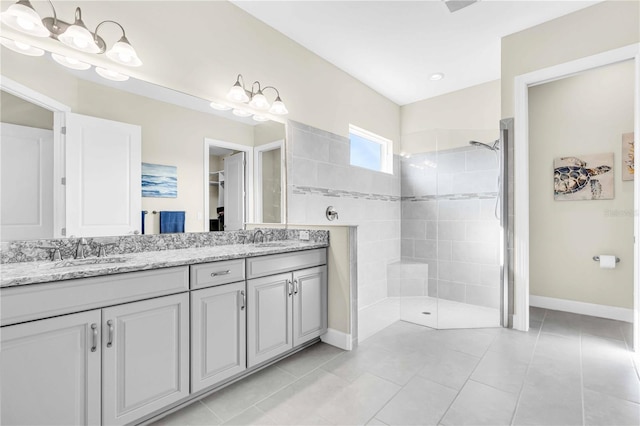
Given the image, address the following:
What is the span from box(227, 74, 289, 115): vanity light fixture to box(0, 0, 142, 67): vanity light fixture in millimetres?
688

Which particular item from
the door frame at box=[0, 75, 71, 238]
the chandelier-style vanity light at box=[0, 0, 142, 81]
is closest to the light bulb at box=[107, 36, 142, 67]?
the chandelier-style vanity light at box=[0, 0, 142, 81]

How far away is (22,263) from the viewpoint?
1.52m

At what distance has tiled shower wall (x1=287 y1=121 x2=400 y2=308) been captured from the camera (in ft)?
9.55

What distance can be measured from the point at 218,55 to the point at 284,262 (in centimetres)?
173

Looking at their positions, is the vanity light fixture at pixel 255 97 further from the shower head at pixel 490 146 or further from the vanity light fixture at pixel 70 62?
the shower head at pixel 490 146

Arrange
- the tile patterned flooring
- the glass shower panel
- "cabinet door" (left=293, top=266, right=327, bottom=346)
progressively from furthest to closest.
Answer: the glass shower panel < "cabinet door" (left=293, top=266, right=327, bottom=346) < the tile patterned flooring

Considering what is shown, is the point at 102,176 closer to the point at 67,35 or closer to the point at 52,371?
the point at 67,35

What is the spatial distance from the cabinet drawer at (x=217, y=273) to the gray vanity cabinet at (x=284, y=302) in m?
0.08

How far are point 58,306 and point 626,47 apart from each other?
161 inches

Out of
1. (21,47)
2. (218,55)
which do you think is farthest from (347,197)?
(21,47)

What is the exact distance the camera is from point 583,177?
10.3 feet

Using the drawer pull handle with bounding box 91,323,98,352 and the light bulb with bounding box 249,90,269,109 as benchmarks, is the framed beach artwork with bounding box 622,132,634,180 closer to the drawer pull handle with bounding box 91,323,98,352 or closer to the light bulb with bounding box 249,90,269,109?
the light bulb with bounding box 249,90,269,109

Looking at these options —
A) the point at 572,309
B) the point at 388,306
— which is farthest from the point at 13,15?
the point at 572,309

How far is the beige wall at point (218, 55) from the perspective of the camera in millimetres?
1902
